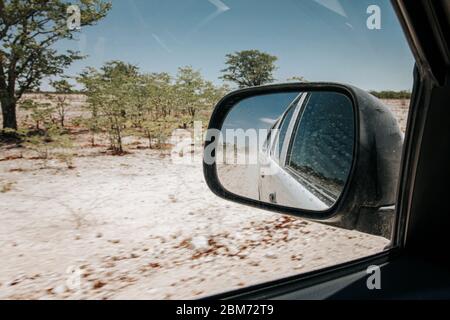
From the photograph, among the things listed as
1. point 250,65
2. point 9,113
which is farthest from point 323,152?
point 250,65

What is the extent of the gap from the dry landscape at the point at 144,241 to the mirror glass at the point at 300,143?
0.84 feet

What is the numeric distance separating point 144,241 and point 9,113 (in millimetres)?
10506

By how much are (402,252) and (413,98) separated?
0.55 meters

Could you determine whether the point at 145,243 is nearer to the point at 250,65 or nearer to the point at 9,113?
the point at 9,113

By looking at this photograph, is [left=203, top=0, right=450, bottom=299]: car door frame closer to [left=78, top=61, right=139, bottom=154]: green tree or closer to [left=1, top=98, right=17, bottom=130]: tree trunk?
[left=78, top=61, right=139, bottom=154]: green tree

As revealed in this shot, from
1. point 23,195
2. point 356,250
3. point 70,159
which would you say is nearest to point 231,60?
point 70,159

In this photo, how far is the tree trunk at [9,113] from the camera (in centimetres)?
1150

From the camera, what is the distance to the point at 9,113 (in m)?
11.6

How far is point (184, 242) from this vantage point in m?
3.86

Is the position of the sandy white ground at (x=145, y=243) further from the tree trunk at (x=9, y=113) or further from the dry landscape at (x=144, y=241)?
the tree trunk at (x=9, y=113)

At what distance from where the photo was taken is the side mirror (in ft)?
3.76
